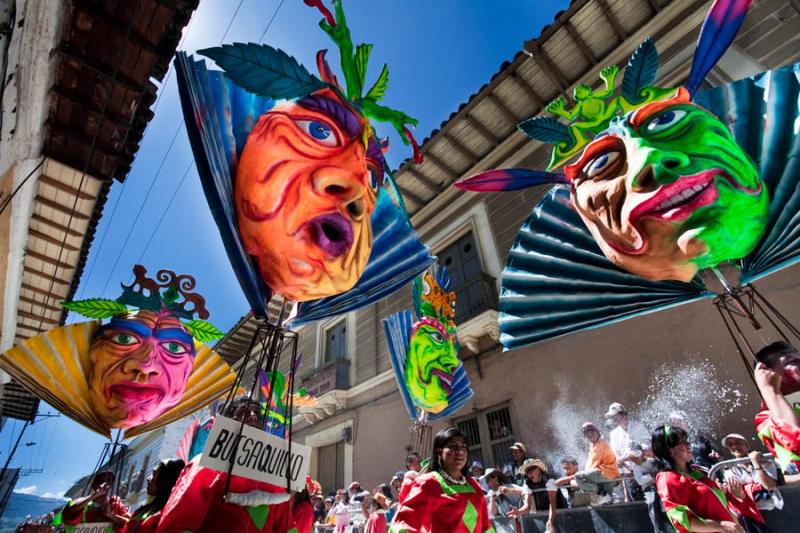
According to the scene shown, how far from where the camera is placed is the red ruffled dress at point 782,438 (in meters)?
1.96

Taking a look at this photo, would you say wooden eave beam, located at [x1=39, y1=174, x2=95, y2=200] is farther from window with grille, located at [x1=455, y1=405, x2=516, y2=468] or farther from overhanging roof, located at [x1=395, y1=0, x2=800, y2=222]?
window with grille, located at [x1=455, y1=405, x2=516, y2=468]

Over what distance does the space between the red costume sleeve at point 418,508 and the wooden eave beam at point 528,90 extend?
8400mm

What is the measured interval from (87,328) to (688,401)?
743 cm

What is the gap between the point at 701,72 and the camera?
2371 millimetres

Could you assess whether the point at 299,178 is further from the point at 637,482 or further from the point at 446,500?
the point at 637,482

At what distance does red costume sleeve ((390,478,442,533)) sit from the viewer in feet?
8.28

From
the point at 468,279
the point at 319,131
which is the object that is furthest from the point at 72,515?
the point at 468,279

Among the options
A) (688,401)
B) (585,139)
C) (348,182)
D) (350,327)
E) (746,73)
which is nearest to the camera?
(348,182)

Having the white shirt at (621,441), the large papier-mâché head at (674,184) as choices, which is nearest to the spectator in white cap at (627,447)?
the white shirt at (621,441)

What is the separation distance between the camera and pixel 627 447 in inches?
188

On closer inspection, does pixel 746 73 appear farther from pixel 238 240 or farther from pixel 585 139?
pixel 238 240

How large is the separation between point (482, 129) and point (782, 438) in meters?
8.65

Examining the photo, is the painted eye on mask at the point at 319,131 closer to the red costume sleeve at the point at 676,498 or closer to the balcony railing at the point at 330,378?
the red costume sleeve at the point at 676,498

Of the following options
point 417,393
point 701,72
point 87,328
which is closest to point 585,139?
point 701,72
